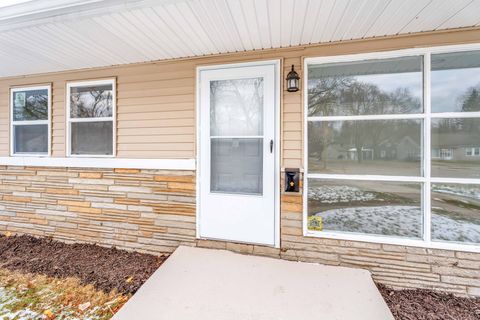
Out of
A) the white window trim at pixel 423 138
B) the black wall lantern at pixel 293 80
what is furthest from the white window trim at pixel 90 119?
the white window trim at pixel 423 138

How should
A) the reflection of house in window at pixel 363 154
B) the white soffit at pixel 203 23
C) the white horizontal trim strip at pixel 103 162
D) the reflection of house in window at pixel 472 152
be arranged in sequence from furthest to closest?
the white horizontal trim strip at pixel 103 162 → the reflection of house in window at pixel 363 154 → the reflection of house in window at pixel 472 152 → the white soffit at pixel 203 23

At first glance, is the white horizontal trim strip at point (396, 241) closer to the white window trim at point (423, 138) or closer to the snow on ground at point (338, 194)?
the white window trim at point (423, 138)

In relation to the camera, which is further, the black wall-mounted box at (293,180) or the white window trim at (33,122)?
the white window trim at (33,122)

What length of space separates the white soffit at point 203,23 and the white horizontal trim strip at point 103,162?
52.2 inches

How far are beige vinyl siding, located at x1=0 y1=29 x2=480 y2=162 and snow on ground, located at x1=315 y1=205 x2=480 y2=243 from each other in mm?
770

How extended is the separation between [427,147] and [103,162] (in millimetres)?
3903

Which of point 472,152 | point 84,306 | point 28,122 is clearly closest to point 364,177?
point 472,152

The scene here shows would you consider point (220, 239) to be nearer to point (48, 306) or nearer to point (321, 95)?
point (48, 306)

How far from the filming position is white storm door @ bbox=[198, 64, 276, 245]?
2.70 m

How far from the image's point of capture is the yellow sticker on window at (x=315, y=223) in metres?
2.66

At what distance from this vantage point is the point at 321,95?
104 inches

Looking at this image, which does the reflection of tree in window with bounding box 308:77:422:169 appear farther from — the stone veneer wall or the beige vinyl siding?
the stone veneer wall

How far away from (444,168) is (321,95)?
1.44 metres

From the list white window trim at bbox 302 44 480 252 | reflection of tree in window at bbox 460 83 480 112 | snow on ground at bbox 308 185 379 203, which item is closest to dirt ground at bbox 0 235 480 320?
white window trim at bbox 302 44 480 252
